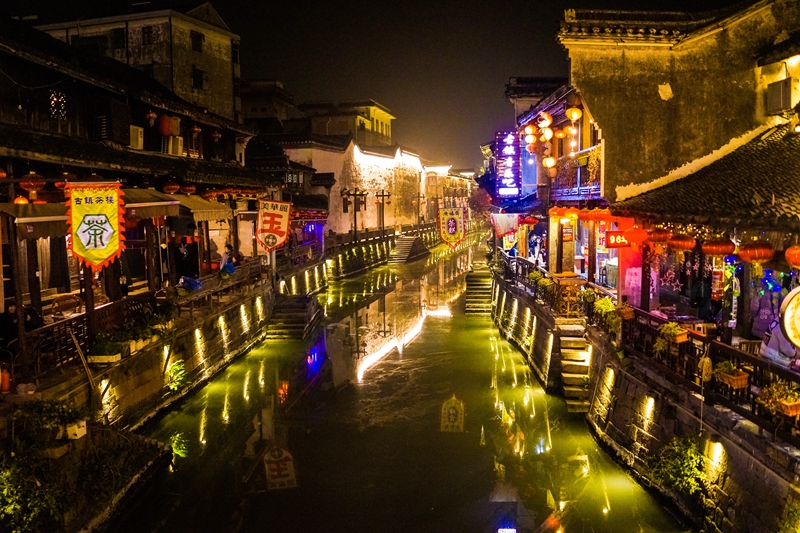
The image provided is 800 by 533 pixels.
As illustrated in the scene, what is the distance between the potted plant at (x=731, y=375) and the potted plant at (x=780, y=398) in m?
0.60

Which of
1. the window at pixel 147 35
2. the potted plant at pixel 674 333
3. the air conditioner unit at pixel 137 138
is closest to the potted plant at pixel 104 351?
the air conditioner unit at pixel 137 138

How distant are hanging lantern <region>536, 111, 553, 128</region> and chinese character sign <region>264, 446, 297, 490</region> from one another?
15.1m

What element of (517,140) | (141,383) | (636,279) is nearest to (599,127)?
(636,279)

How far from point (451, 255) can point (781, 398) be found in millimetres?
60234

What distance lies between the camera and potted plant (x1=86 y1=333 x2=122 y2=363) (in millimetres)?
13977

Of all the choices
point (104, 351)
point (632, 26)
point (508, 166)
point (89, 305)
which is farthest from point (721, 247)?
point (508, 166)

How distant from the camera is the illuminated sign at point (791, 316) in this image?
8297 millimetres

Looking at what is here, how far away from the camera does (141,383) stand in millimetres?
16125

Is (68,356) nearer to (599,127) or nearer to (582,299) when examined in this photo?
(582,299)

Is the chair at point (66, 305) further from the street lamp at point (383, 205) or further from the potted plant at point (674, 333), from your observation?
the street lamp at point (383, 205)

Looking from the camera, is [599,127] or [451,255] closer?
[599,127]

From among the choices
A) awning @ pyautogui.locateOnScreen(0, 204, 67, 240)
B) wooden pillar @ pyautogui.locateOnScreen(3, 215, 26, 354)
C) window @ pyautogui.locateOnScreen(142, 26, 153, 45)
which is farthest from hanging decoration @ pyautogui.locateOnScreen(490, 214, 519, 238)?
wooden pillar @ pyautogui.locateOnScreen(3, 215, 26, 354)

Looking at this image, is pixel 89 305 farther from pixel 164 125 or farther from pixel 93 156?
pixel 164 125

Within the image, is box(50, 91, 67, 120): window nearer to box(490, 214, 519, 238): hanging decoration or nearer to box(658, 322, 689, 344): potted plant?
box(658, 322, 689, 344): potted plant
